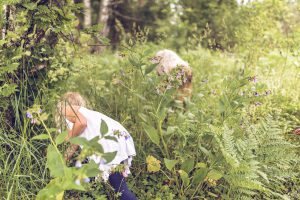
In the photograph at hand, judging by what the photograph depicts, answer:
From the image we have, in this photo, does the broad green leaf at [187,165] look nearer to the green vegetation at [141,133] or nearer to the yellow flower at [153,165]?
the green vegetation at [141,133]

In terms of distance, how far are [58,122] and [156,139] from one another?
0.78 metres

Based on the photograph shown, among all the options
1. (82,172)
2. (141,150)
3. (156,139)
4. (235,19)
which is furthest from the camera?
(235,19)

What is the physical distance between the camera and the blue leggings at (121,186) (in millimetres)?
2977

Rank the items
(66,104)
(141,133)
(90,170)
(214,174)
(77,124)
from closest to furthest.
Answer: (90,170) < (214,174) < (77,124) < (66,104) < (141,133)

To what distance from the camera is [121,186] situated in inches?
118

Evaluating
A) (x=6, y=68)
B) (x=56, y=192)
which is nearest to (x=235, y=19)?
(x=6, y=68)

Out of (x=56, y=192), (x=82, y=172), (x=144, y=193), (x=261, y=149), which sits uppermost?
(x=82, y=172)

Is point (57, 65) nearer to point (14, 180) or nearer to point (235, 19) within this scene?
point (14, 180)

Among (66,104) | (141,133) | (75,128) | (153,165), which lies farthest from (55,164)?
(141,133)

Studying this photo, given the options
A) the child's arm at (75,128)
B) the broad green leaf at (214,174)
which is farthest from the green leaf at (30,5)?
the broad green leaf at (214,174)

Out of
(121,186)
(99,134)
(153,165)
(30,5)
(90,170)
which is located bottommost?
(121,186)

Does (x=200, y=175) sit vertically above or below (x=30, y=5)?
below

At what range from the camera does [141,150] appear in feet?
11.5

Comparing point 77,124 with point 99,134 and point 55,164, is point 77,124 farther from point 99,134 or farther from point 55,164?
point 55,164
